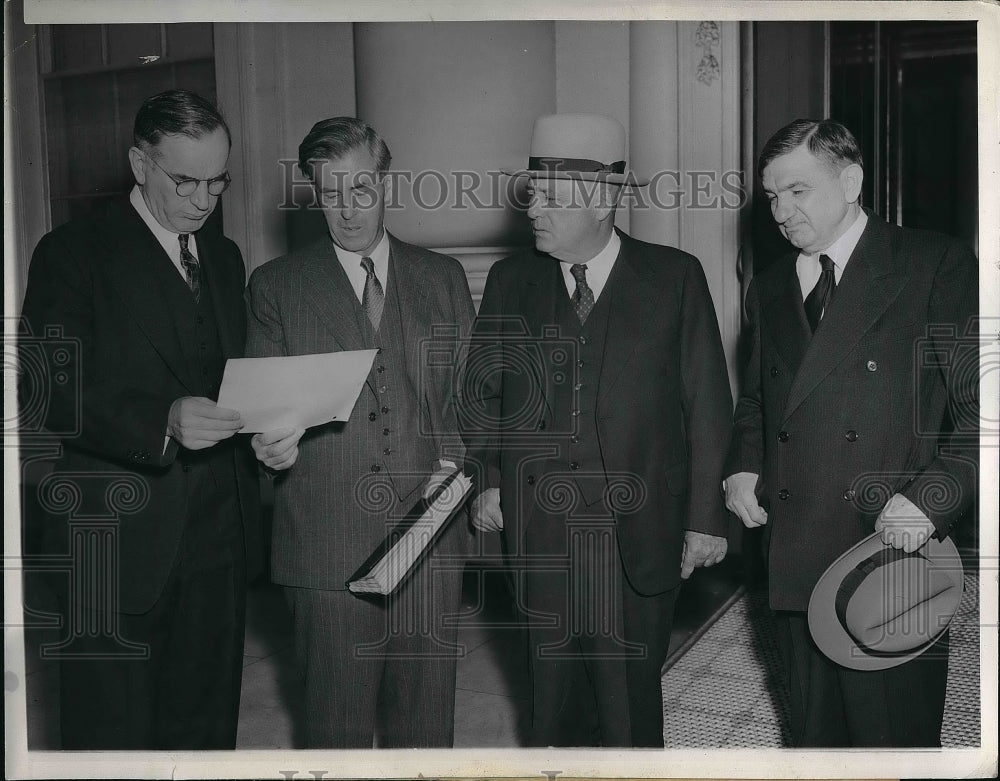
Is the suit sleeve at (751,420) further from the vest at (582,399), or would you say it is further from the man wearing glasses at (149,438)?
the man wearing glasses at (149,438)

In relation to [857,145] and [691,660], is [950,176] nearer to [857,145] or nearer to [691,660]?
[857,145]

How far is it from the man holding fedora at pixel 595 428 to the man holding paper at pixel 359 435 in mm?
132

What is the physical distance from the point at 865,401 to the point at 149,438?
1672 millimetres

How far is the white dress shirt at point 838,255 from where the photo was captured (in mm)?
2367

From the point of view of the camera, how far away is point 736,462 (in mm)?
2426

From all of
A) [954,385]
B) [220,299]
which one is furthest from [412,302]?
[954,385]

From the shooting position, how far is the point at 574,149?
2.41m

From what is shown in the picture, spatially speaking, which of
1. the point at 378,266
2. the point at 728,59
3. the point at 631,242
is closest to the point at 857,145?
the point at 728,59

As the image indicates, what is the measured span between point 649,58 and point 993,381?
3.78ft

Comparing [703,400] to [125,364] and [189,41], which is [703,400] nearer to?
[125,364]

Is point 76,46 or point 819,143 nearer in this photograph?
point 819,143

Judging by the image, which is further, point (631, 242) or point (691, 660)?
point (691, 660)

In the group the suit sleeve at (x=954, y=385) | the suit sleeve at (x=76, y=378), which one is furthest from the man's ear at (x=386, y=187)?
the suit sleeve at (x=954, y=385)

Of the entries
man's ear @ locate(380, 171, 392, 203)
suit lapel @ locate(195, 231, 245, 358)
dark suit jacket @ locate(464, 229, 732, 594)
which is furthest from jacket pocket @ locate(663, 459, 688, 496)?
suit lapel @ locate(195, 231, 245, 358)
